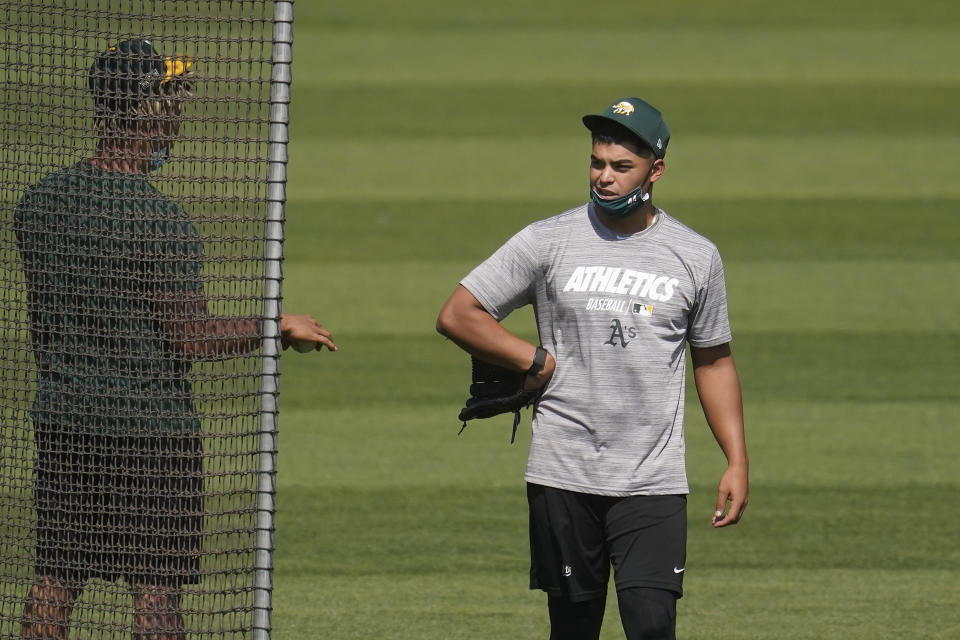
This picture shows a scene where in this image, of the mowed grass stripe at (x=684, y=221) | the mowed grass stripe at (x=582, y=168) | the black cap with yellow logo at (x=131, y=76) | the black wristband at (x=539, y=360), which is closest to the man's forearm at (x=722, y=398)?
the black wristband at (x=539, y=360)

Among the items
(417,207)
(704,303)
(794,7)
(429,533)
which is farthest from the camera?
(794,7)

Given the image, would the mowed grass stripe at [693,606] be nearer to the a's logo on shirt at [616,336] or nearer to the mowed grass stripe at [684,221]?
the a's logo on shirt at [616,336]

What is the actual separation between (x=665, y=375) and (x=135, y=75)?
183 cm

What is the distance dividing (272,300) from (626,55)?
43.1 feet

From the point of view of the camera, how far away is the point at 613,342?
4.75 metres

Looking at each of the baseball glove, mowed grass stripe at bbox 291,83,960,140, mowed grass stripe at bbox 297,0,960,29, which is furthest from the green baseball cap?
mowed grass stripe at bbox 297,0,960,29

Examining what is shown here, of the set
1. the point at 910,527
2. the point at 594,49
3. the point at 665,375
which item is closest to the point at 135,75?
the point at 665,375

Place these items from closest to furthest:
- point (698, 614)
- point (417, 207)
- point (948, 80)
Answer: point (698, 614) < point (417, 207) < point (948, 80)

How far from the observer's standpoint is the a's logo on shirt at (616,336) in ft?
15.5

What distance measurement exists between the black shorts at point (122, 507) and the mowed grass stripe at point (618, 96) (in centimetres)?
1071

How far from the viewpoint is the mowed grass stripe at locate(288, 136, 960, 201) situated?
1401cm

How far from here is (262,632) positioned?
454 centimetres

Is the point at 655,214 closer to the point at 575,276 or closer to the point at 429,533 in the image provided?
the point at 575,276

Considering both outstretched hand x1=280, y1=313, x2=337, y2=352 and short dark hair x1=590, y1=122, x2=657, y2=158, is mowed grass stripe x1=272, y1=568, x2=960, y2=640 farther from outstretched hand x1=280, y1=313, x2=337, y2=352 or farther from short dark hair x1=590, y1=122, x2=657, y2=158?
short dark hair x1=590, y1=122, x2=657, y2=158
